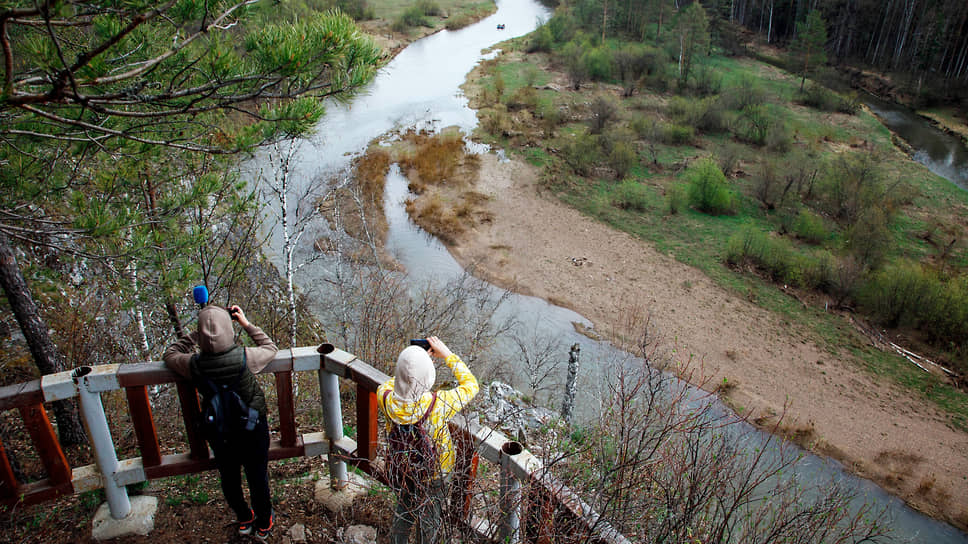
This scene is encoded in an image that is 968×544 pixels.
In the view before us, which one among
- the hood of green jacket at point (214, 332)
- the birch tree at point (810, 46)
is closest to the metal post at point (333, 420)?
the hood of green jacket at point (214, 332)

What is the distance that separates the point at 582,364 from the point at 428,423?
38.1ft

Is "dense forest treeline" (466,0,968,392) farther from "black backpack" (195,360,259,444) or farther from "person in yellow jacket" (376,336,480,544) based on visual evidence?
"black backpack" (195,360,259,444)

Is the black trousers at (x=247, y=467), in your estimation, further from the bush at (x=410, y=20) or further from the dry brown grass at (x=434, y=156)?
the bush at (x=410, y=20)

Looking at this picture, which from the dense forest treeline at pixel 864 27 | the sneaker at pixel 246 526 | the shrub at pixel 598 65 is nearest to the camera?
the sneaker at pixel 246 526

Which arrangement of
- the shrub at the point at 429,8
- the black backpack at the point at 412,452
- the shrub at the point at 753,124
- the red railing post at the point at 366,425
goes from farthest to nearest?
1. the shrub at the point at 429,8
2. the shrub at the point at 753,124
3. the red railing post at the point at 366,425
4. the black backpack at the point at 412,452

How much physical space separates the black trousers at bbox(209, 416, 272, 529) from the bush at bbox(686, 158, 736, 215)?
20.7 meters

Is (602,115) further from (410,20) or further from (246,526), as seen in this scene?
(246,526)

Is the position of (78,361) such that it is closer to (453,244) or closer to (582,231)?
(453,244)

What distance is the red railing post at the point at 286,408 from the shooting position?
338cm

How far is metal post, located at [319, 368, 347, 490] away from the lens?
3477 millimetres

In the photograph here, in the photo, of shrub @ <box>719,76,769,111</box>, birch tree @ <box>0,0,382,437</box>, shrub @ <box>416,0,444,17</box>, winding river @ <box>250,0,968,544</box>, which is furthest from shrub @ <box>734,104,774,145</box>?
shrub @ <box>416,0,444,17</box>

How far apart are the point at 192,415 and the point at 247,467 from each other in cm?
43

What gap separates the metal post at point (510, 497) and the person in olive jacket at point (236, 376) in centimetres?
141

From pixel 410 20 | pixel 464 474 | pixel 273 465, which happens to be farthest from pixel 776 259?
pixel 410 20
